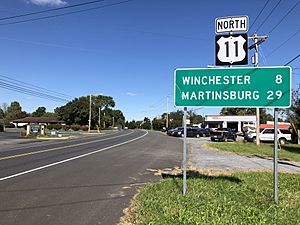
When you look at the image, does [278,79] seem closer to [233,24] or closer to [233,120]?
[233,24]

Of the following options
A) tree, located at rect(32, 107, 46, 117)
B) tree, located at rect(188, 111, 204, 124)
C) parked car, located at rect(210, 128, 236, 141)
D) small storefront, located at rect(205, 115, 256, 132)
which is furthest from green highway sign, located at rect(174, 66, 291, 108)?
tree, located at rect(32, 107, 46, 117)

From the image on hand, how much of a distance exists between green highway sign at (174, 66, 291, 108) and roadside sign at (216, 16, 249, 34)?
1009mm

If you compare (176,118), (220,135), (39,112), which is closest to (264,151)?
(220,135)

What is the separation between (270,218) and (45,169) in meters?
8.57

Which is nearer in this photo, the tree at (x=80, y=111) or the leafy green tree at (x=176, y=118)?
the tree at (x=80, y=111)

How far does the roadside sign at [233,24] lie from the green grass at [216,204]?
3.87 meters

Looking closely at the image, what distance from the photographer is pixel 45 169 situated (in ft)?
38.0

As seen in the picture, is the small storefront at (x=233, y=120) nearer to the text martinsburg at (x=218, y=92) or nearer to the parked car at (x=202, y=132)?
the parked car at (x=202, y=132)

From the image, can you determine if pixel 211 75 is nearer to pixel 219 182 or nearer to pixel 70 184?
pixel 219 182

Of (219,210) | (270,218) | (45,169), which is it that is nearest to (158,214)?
(219,210)

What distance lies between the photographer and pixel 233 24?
25.0ft

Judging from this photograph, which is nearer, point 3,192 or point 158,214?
point 158,214

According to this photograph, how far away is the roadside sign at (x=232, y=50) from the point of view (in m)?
7.53

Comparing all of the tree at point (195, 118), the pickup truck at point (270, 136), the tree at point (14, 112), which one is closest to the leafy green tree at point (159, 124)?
the tree at point (195, 118)
